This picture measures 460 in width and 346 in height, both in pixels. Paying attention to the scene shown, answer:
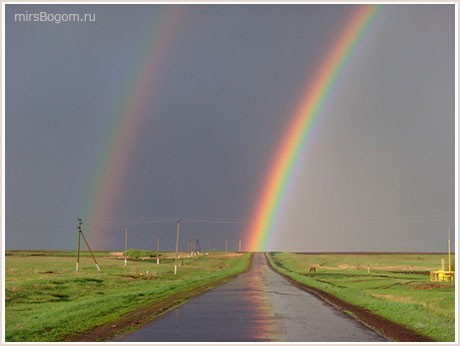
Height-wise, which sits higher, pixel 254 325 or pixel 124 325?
pixel 254 325

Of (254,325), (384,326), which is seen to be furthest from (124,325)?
(384,326)

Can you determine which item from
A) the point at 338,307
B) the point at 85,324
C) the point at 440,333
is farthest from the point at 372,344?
the point at 338,307

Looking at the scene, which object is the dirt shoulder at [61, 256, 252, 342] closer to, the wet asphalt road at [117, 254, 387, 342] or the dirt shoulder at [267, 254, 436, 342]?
the wet asphalt road at [117, 254, 387, 342]

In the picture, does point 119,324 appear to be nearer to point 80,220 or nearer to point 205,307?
point 205,307

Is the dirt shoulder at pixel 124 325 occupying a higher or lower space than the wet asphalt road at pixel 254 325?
lower

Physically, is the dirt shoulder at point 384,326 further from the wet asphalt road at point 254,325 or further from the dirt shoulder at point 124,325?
the dirt shoulder at point 124,325

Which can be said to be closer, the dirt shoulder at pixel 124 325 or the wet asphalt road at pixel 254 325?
the wet asphalt road at pixel 254 325

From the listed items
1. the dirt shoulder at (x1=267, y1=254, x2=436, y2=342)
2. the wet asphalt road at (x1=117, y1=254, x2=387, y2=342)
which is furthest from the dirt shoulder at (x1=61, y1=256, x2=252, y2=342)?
the dirt shoulder at (x1=267, y1=254, x2=436, y2=342)

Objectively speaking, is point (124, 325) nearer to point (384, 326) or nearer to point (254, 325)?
point (254, 325)

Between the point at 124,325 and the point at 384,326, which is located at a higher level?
the point at 384,326

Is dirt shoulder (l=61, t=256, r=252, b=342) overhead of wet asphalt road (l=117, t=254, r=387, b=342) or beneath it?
beneath

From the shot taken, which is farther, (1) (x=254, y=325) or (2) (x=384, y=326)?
(2) (x=384, y=326)

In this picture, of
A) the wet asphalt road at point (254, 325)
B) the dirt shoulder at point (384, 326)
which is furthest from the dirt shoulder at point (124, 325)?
the dirt shoulder at point (384, 326)

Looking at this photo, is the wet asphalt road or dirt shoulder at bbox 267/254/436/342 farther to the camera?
dirt shoulder at bbox 267/254/436/342
